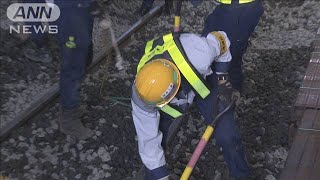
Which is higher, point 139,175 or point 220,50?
point 220,50

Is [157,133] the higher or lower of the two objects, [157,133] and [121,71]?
the higher

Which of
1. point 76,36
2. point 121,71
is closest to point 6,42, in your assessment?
point 121,71

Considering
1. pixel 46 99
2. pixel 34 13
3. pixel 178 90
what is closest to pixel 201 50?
pixel 178 90

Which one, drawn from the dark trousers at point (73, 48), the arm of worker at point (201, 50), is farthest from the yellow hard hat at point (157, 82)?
the dark trousers at point (73, 48)

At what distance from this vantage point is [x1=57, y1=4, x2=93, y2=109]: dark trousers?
14.0ft

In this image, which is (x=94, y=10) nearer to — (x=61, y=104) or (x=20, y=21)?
(x=61, y=104)

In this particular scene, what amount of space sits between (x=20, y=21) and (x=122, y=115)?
2252 millimetres

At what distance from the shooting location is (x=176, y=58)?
3.35 meters

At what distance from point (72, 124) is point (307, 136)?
240cm

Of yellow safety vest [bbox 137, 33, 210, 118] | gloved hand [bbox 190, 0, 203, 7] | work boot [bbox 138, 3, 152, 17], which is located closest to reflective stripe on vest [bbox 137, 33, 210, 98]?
yellow safety vest [bbox 137, 33, 210, 118]

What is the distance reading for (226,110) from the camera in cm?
372

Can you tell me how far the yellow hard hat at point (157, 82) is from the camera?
124 inches

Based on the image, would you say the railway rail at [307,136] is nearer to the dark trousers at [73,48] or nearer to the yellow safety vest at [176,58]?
the yellow safety vest at [176,58]

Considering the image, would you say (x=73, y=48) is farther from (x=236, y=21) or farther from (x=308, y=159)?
(x=308, y=159)
